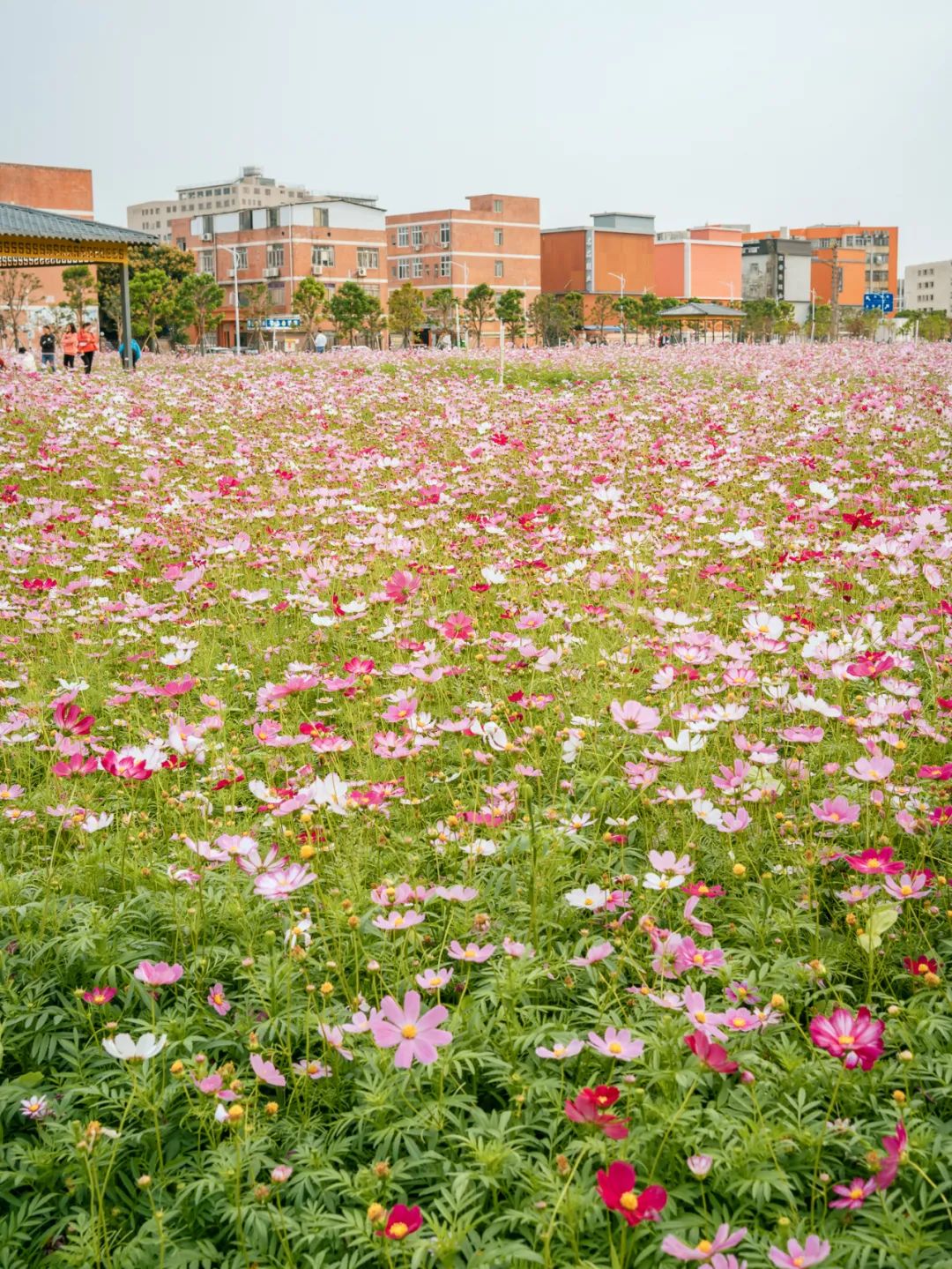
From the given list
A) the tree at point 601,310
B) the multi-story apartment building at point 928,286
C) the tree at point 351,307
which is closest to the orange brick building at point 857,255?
the multi-story apartment building at point 928,286

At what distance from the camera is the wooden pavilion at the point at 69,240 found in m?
18.4

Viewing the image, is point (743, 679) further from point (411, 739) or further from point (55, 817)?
point (55, 817)

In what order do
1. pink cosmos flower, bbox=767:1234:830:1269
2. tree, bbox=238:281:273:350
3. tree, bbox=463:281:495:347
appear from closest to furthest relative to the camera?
pink cosmos flower, bbox=767:1234:830:1269, tree, bbox=463:281:495:347, tree, bbox=238:281:273:350

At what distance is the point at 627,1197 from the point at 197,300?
5686 cm

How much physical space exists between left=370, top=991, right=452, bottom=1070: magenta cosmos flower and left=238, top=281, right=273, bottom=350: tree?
212 ft

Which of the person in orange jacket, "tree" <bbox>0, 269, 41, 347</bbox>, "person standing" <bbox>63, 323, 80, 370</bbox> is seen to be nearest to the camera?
the person in orange jacket

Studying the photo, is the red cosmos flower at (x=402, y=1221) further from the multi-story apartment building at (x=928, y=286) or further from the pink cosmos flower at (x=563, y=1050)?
the multi-story apartment building at (x=928, y=286)

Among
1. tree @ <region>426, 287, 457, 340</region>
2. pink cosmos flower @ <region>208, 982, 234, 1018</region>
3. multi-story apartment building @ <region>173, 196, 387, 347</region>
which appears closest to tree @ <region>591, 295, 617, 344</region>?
tree @ <region>426, 287, 457, 340</region>

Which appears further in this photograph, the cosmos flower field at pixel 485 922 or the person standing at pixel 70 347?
the person standing at pixel 70 347

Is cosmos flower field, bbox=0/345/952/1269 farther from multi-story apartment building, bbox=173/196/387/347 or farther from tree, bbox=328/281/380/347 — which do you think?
multi-story apartment building, bbox=173/196/387/347

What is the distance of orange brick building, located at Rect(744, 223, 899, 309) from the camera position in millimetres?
119188

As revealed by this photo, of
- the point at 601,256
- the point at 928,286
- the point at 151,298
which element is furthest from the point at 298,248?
the point at 928,286

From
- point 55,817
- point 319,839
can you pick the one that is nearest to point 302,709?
Answer: point 55,817

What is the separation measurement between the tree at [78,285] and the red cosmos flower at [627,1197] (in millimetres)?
50701
